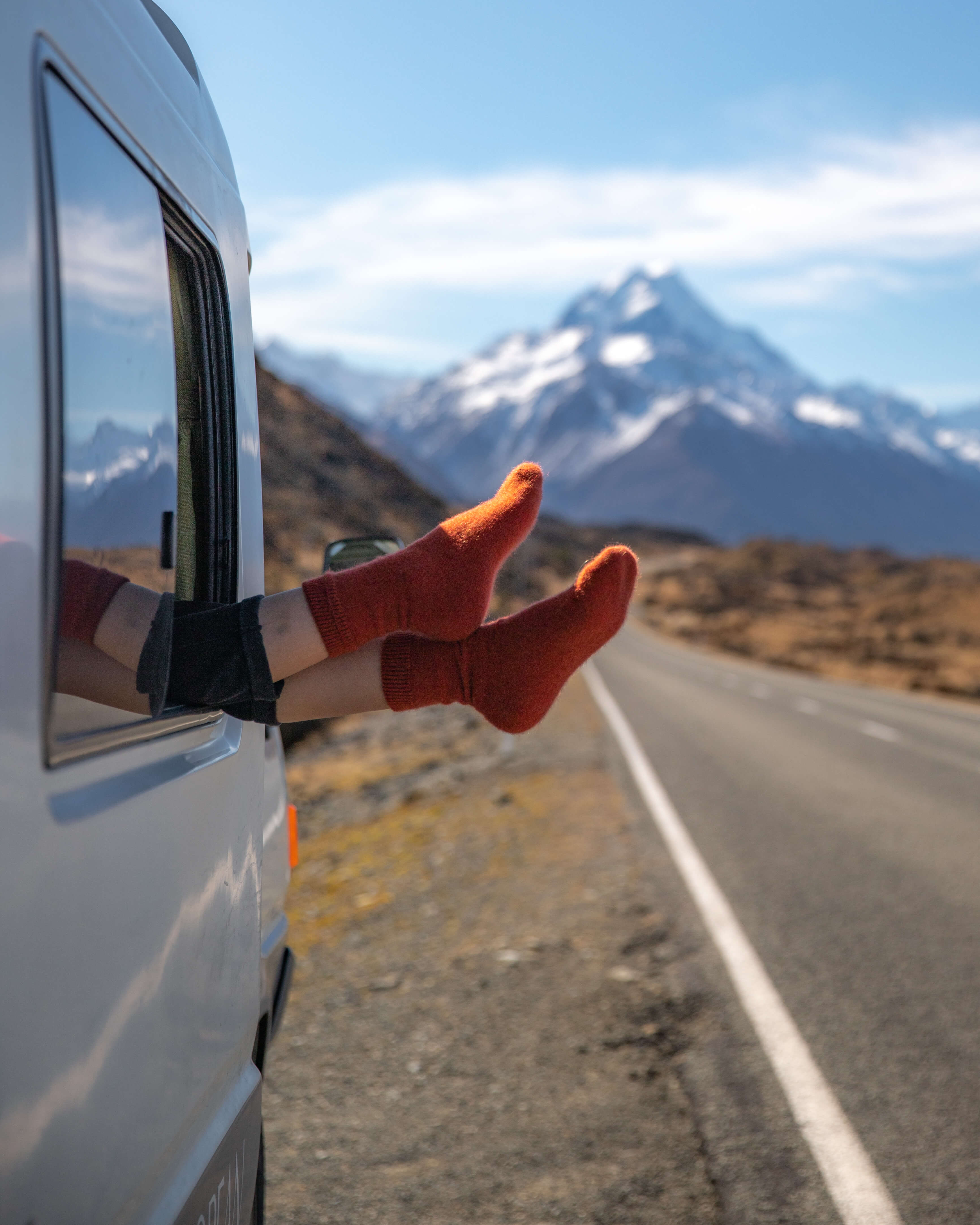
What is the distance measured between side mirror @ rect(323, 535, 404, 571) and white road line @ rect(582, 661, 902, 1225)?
194 centimetres

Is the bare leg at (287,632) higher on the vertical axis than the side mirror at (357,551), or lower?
lower

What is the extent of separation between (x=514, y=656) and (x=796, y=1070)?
2331 millimetres

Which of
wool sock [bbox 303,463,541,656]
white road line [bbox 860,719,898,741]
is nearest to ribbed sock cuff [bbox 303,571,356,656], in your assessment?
wool sock [bbox 303,463,541,656]

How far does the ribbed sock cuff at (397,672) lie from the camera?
6.09 feet

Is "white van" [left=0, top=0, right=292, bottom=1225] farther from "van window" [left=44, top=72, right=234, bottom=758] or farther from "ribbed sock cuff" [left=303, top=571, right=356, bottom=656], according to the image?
"ribbed sock cuff" [left=303, top=571, right=356, bottom=656]

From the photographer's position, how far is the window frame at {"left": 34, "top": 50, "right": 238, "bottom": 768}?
1.16 m

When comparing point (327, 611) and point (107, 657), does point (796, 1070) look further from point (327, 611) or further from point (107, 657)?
point (107, 657)

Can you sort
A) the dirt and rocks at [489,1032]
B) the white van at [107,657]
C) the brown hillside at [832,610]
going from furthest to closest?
the brown hillside at [832,610]
the dirt and rocks at [489,1032]
the white van at [107,657]

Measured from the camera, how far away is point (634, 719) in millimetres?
14406

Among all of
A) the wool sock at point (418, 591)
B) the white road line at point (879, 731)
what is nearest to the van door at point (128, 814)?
the wool sock at point (418, 591)

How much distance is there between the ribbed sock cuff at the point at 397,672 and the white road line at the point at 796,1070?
1.83 meters

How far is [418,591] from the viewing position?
5.79 feet

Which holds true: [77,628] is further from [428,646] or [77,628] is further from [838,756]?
[838,756]

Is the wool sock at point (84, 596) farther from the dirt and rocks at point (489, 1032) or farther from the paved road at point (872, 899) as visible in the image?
the paved road at point (872, 899)
